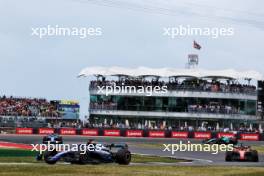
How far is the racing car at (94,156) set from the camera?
91.7 feet

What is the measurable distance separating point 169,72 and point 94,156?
53.8m

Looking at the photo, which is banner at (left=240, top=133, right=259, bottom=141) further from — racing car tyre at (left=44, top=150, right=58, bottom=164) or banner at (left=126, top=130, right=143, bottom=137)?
racing car tyre at (left=44, top=150, right=58, bottom=164)

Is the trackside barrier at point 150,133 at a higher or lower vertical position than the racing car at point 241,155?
higher

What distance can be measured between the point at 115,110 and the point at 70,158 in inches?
2108

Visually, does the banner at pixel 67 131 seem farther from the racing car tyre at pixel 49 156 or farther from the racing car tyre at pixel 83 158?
the racing car tyre at pixel 83 158

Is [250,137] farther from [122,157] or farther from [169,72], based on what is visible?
[122,157]

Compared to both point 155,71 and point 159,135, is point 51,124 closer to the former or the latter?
point 159,135

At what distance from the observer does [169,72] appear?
8169cm

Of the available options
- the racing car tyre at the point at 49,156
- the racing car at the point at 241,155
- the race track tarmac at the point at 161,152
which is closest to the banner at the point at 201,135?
the race track tarmac at the point at 161,152

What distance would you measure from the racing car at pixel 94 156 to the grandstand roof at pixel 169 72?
52.1 metres

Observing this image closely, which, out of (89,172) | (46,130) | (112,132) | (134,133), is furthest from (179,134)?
(89,172)

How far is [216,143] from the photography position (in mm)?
52250

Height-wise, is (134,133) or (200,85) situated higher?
(200,85)

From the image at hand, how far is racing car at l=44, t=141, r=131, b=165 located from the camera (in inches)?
1100
